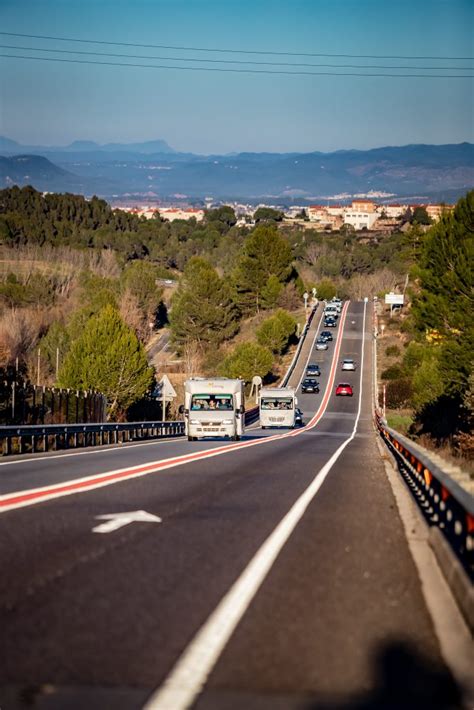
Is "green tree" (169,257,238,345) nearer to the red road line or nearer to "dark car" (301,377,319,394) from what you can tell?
"dark car" (301,377,319,394)

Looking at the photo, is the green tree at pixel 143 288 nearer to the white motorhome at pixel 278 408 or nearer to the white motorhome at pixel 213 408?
the white motorhome at pixel 278 408

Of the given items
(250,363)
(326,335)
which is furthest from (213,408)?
(326,335)

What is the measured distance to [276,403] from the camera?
59.6m

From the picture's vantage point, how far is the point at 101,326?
7125 cm

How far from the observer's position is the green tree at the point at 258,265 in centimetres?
12494

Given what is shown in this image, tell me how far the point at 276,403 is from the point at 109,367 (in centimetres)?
1490

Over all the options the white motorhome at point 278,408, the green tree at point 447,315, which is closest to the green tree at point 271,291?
the green tree at point 447,315

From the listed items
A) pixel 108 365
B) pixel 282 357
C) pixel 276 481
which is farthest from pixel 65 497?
pixel 282 357

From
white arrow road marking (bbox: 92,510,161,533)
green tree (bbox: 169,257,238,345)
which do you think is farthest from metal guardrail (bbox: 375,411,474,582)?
green tree (bbox: 169,257,238,345)

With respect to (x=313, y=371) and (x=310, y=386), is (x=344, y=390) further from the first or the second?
(x=313, y=371)

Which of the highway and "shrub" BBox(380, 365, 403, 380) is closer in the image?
the highway

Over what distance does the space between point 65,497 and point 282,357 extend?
102 metres

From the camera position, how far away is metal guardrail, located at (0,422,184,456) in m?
25.6

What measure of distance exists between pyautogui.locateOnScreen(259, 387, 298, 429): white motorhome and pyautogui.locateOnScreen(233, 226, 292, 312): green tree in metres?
66.0
